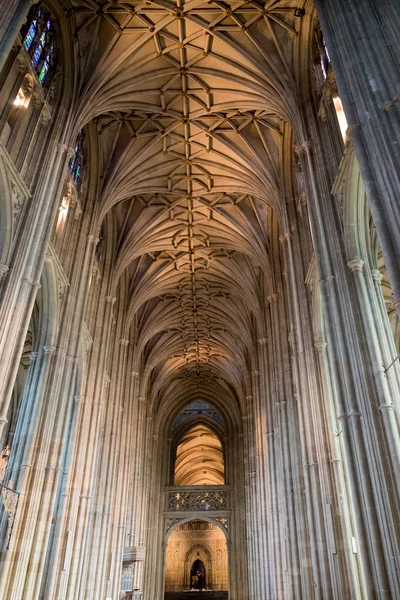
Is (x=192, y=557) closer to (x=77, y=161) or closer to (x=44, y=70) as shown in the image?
(x=77, y=161)

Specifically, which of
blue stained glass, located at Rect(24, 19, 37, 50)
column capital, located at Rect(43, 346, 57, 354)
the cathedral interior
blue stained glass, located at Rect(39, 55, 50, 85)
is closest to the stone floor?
the cathedral interior

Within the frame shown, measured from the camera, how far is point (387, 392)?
8.91 meters

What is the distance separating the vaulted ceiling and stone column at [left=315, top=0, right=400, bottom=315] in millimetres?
4887

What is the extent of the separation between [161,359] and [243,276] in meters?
11.4

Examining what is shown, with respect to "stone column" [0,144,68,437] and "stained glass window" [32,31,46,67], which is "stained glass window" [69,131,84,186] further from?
"stained glass window" [32,31,46,67]

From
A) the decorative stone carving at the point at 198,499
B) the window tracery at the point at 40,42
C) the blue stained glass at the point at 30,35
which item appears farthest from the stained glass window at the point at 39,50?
the decorative stone carving at the point at 198,499

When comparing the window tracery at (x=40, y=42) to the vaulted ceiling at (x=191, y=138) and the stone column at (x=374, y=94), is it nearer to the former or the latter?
the vaulted ceiling at (x=191, y=138)

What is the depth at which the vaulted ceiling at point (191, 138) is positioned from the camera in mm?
15461

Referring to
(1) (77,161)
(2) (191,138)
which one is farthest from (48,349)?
(2) (191,138)

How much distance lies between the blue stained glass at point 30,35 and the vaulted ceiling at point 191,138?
2.15 m

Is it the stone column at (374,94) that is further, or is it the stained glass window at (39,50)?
the stained glass window at (39,50)

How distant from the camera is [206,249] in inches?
1045

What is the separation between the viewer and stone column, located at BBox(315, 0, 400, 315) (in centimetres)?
782

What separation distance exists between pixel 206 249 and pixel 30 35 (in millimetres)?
14957
